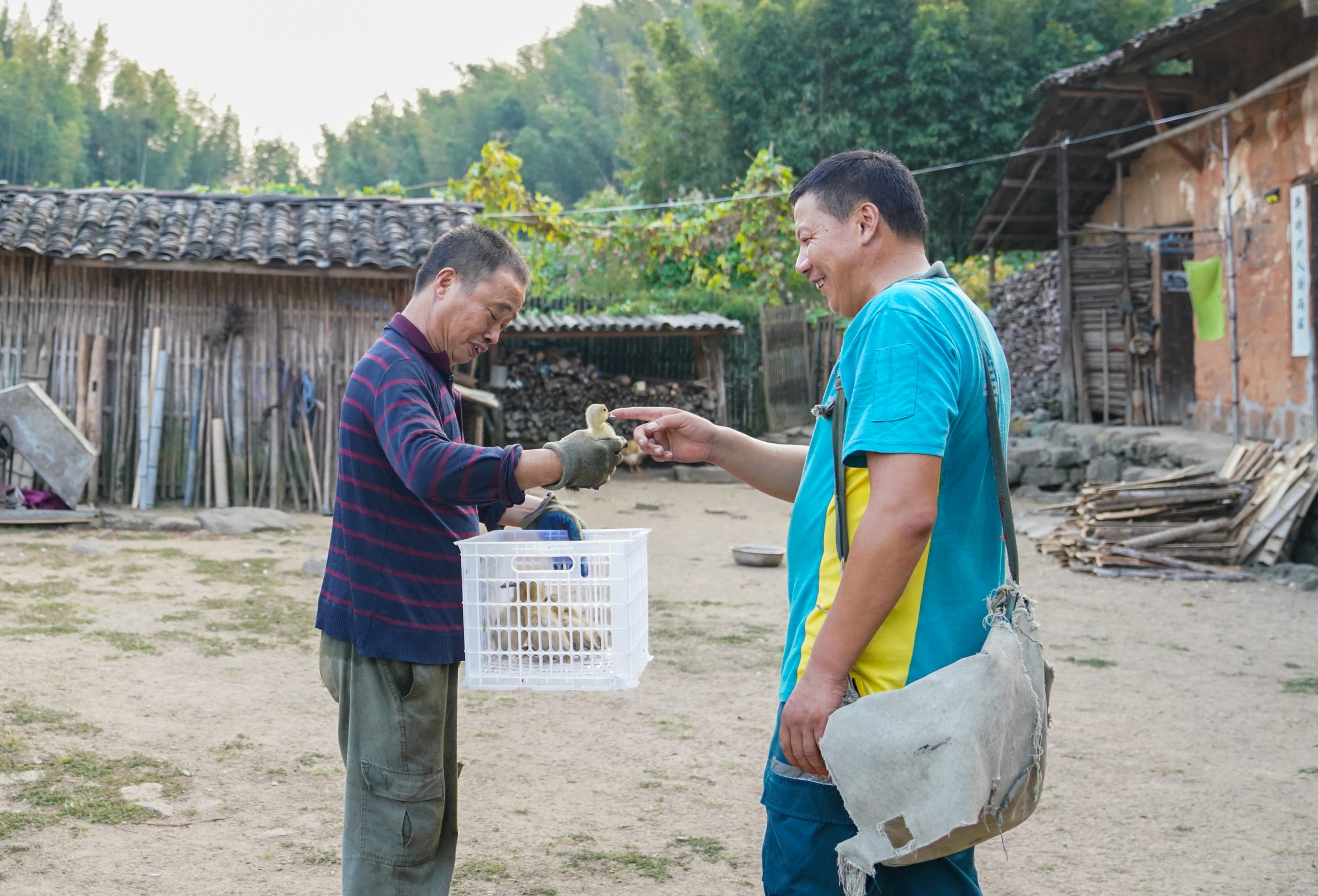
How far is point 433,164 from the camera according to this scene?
52000 mm

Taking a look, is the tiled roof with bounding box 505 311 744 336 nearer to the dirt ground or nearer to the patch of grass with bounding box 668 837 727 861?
the dirt ground

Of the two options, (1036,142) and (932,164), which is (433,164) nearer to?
(932,164)

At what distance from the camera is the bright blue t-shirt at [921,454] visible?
1758 millimetres

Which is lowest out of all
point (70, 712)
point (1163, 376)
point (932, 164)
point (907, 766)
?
point (70, 712)

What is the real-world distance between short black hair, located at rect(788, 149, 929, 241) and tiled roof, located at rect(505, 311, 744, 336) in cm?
1396

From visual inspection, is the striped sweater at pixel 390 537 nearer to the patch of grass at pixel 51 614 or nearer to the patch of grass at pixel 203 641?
the patch of grass at pixel 203 641

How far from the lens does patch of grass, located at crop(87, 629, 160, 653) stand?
5.68 m

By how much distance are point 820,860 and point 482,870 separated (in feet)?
5.74

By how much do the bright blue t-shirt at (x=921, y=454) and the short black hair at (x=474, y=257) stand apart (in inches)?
35.3

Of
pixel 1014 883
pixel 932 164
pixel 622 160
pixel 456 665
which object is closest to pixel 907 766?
pixel 456 665

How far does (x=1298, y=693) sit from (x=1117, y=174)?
10.5 metres

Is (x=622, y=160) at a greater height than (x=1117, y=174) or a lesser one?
greater

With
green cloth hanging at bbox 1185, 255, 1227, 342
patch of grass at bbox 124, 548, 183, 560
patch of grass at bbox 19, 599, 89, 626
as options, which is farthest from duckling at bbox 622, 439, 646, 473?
green cloth hanging at bbox 1185, 255, 1227, 342

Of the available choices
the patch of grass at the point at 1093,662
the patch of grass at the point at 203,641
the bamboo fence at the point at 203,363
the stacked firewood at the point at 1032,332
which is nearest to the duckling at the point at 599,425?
the patch of grass at the point at 203,641
